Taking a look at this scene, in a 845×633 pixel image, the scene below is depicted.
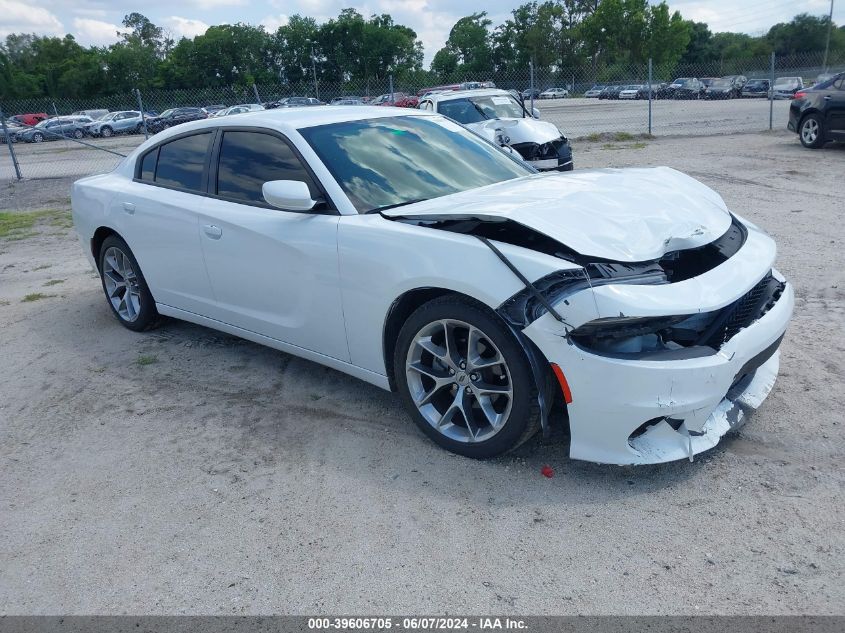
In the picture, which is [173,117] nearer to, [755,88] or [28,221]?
[28,221]

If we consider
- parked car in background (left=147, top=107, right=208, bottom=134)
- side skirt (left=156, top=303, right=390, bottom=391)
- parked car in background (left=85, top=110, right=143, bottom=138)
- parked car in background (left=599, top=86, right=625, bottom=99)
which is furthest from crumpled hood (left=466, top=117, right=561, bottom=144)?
parked car in background (left=599, top=86, right=625, bottom=99)

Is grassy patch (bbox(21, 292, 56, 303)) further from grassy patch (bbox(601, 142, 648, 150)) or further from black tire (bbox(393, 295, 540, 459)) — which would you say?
grassy patch (bbox(601, 142, 648, 150))

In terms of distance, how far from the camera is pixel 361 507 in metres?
3.12

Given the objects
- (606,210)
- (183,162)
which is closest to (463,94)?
(183,162)

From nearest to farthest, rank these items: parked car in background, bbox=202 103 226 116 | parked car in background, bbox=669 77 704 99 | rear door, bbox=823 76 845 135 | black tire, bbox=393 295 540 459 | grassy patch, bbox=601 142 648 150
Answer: black tire, bbox=393 295 540 459, rear door, bbox=823 76 845 135, grassy patch, bbox=601 142 648 150, parked car in background, bbox=202 103 226 116, parked car in background, bbox=669 77 704 99

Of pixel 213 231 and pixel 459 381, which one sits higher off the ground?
pixel 213 231

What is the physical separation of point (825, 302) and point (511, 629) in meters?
3.97

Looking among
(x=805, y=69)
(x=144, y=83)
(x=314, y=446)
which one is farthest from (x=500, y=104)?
(x=144, y=83)

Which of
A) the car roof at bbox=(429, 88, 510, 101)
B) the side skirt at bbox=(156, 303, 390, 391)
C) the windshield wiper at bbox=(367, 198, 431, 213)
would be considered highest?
the car roof at bbox=(429, 88, 510, 101)

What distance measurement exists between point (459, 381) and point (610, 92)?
4855 cm

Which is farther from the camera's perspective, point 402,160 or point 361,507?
point 402,160

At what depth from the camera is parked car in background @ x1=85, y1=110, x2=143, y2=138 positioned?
37781 millimetres

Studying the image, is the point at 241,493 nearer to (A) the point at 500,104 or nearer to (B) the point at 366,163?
(B) the point at 366,163

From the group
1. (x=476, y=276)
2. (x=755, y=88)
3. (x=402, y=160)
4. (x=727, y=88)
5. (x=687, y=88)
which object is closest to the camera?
(x=476, y=276)
